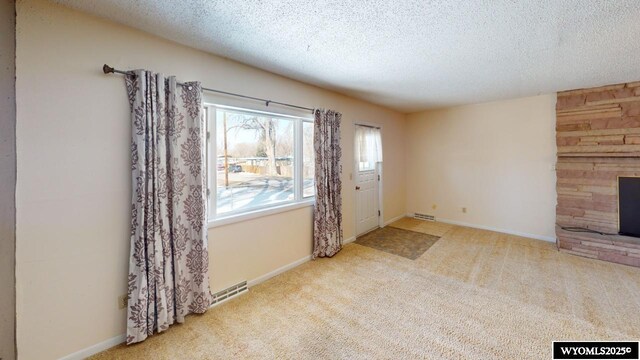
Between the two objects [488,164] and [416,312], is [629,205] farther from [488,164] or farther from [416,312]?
[416,312]

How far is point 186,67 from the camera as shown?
7.03ft

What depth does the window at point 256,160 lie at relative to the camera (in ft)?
7.93

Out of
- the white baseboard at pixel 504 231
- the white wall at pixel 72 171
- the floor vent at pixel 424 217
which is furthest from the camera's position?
the floor vent at pixel 424 217

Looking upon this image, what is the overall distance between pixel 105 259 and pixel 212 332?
3.25 ft

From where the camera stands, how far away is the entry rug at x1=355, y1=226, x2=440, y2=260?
142 inches

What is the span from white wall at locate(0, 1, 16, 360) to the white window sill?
3.88ft

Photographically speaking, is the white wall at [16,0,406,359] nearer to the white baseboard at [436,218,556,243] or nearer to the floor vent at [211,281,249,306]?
the floor vent at [211,281,249,306]

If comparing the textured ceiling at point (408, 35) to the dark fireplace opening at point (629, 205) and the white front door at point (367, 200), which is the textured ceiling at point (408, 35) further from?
the white front door at point (367, 200)

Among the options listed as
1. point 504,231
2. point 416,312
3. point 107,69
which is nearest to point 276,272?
point 416,312

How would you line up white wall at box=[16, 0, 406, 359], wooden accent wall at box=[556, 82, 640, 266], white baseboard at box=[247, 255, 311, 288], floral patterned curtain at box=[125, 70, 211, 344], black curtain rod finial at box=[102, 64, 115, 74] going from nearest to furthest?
white wall at box=[16, 0, 406, 359]
black curtain rod finial at box=[102, 64, 115, 74]
floral patterned curtain at box=[125, 70, 211, 344]
white baseboard at box=[247, 255, 311, 288]
wooden accent wall at box=[556, 82, 640, 266]

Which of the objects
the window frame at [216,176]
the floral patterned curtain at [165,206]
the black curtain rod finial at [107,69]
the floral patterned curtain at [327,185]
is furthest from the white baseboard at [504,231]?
the black curtain rod finial at [107,69]

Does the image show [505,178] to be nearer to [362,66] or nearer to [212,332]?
[362,66]

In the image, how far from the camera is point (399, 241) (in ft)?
13.2

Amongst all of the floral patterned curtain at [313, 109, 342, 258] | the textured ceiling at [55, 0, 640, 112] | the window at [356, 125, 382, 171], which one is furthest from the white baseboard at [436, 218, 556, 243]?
the floral patterned curtain at [313, 109, 342, 258]
